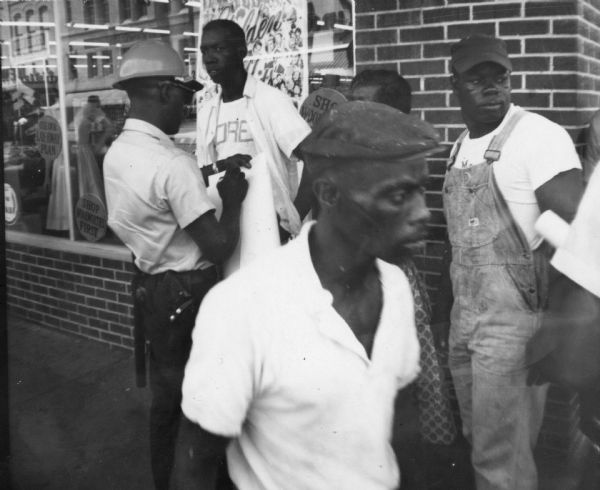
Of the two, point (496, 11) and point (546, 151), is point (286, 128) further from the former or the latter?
point (546, 151)

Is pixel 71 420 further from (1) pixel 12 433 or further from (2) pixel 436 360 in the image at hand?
(2) pixel 436 360

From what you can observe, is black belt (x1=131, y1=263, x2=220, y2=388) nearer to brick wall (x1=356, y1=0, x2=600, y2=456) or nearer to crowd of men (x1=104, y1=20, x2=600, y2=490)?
crowd of men (x1=104, y1=20, x2=600, y2=490)

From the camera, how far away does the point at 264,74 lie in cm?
275

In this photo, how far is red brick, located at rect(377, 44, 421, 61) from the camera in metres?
2.49

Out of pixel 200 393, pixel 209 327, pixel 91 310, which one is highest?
pixel 209 327

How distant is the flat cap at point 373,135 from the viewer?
1.74 metres

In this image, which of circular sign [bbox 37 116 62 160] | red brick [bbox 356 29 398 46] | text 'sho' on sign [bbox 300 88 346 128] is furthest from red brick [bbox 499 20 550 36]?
circular sign [bbox 37 116 62 160]

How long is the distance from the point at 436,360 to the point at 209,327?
38.1 inches

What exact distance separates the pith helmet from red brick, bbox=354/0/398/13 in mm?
662

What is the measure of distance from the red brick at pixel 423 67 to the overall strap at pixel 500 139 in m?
0.34

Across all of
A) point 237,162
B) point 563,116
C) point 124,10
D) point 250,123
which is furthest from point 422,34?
point 124,10

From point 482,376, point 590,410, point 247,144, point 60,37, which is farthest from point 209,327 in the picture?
point 60,37

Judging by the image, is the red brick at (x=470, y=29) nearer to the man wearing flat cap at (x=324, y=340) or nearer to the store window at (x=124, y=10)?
the man wearing flat cap at (x=324, y=340)

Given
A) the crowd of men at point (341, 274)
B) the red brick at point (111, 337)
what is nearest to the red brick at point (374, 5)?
the crowd of men at point (341, 274)
